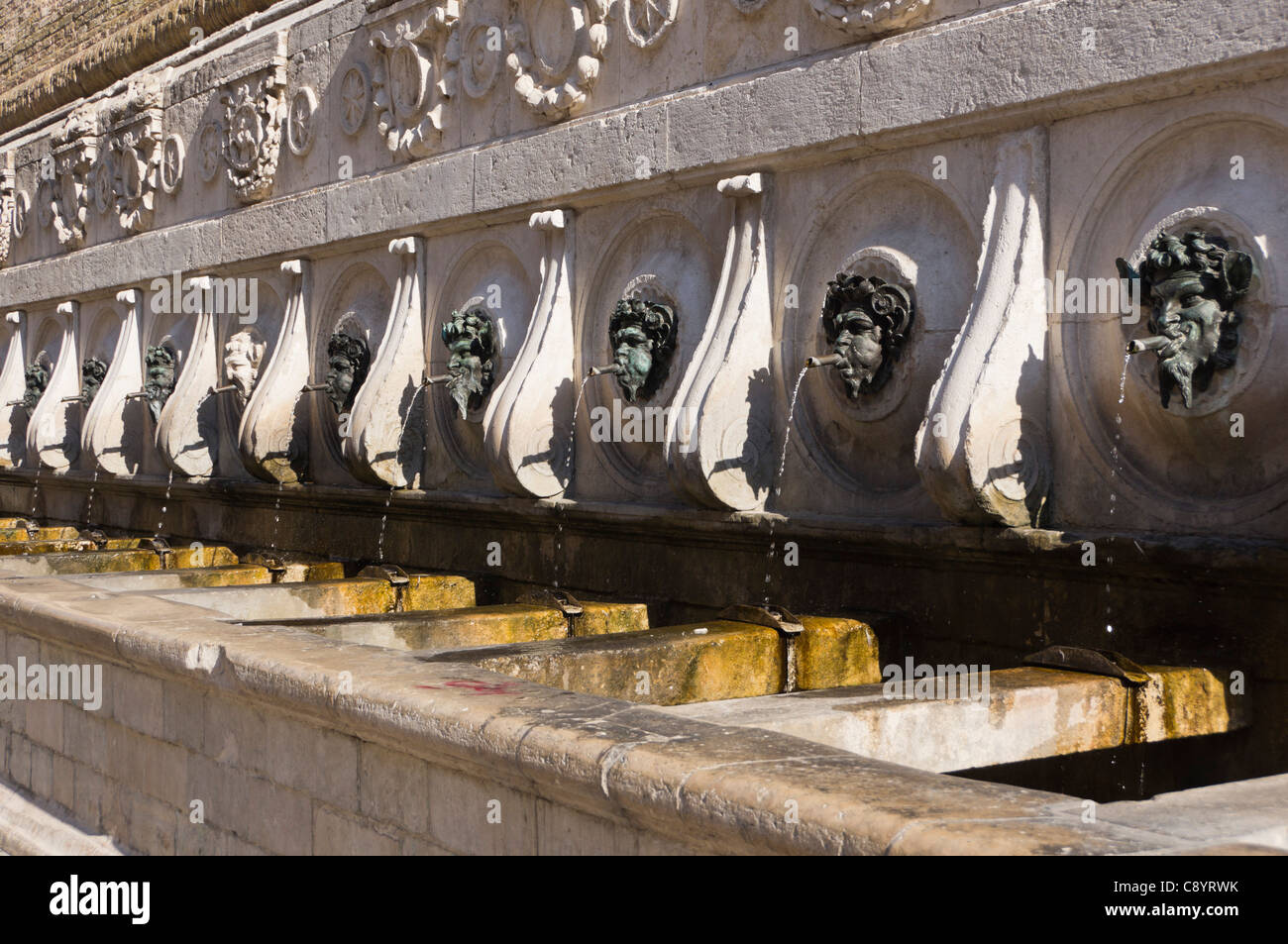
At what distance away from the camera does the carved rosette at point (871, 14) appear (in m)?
5.24

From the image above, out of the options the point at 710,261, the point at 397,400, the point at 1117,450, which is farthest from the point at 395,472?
the point at 1117,450

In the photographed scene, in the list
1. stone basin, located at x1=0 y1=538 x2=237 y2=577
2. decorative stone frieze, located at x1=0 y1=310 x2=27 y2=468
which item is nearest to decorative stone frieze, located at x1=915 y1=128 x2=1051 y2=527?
stone basin, located at x1=0 y1=538 x2=237 y2=577

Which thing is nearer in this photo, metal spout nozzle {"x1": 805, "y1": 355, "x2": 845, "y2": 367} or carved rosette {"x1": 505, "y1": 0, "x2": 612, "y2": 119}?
metal spout nozzle {"x1": 805, "y1": 355, "x2": 845, "y2": 367}

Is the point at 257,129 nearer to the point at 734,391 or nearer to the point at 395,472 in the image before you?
the point at 395,472

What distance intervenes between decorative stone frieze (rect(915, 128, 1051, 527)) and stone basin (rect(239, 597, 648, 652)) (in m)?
1.24

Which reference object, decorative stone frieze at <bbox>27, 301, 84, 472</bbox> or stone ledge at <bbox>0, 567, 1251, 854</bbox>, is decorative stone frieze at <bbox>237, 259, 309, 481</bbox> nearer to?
decorative stone frieze at <bbox>27, 301, 84, 472</bbox>

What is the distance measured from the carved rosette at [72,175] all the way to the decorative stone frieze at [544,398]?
6.45 metres

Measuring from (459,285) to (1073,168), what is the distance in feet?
12.4

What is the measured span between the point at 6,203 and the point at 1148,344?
38.6 ft

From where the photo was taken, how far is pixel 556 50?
7.04 metres

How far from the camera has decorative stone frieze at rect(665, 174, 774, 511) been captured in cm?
576

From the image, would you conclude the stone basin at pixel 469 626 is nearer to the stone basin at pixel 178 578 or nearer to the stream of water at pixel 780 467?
the stream of water at pixel 780 467

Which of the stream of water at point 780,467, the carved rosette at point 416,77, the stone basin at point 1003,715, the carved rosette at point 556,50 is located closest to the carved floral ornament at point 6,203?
the carved rosette at point 416,77

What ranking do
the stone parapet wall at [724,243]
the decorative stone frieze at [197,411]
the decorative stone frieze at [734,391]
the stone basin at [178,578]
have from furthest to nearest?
the decorative stone frieze at [197,411] → the stone basin at [178,578] → the decorative stone frieze at [734,391] → the stone parapet wall at [724,243]
